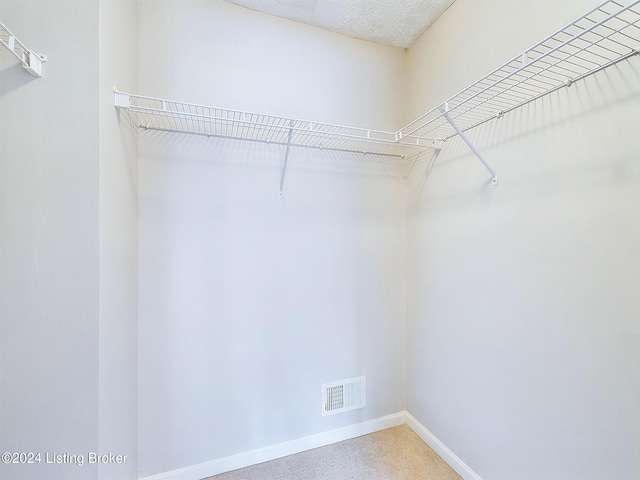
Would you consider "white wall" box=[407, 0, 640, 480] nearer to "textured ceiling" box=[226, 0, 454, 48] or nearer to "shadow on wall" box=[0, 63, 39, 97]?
"textured ceiling" box=[226, 0, 454, 48]

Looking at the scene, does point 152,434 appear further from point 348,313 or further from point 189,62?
point 189,62

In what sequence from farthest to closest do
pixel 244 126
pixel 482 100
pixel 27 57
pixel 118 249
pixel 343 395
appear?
pixel 343 395, pixel 244 126, pixel 482 100, pixel 118 249, pixel 27 57

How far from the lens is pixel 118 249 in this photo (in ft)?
3.47

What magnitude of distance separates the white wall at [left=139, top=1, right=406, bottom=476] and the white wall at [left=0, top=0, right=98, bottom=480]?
0.51 m

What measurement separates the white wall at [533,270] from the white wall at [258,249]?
339 mm

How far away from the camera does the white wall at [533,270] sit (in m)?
0.87

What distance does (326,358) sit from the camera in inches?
66.9

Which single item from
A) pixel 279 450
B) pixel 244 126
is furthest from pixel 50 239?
pixel 279 450

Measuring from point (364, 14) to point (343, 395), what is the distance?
7.78 ft

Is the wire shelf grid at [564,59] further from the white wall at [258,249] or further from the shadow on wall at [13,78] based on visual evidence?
the shadow on wall at [13,78]

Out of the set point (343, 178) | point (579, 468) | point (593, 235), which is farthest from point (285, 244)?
point (579, 468)

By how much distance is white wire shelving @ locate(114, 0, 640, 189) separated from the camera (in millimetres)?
A: 842

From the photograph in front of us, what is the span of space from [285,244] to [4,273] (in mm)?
1105

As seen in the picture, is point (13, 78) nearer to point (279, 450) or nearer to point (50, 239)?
point (50, 239)
